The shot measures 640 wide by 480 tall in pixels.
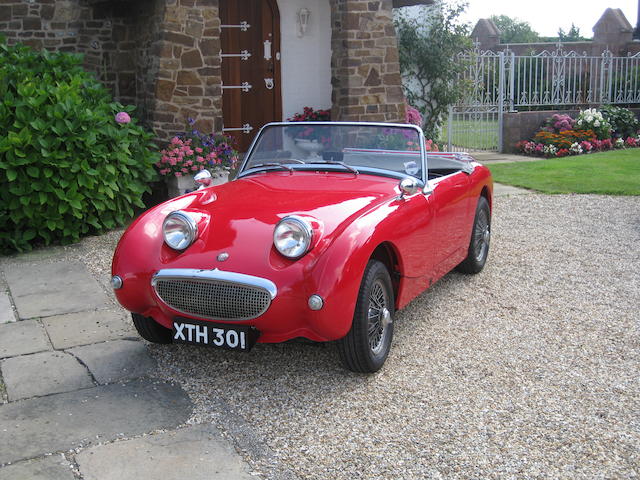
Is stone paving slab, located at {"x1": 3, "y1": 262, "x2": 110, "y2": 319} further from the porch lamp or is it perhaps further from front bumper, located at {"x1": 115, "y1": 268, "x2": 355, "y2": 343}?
the porch lamp

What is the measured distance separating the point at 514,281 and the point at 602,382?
2046 millimetres

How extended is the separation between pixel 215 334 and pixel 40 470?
1091 millimetres

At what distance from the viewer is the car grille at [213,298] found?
3818 mm

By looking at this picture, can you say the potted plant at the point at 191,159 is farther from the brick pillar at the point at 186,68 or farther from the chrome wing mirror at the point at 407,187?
the chrome wing mirror at the point at 407,187

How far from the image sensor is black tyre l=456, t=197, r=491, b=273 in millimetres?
6070

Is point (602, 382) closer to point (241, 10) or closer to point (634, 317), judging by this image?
point (634, 317)

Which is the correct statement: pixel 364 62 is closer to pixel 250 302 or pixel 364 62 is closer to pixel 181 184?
pixel 181 184

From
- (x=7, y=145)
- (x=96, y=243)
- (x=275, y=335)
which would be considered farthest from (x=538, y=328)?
(x=7, y=145)

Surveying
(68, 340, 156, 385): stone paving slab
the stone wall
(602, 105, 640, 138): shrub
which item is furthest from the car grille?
(602, 105, 640, 138): shrub

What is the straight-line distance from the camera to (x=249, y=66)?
10945mm

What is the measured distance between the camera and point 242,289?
3.84m

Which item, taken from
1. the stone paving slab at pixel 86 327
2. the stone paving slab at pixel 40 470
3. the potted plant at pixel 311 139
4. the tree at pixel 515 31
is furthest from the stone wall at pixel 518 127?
the tree at pixel 515 31

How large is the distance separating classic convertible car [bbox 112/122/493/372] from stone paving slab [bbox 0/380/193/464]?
35 cm

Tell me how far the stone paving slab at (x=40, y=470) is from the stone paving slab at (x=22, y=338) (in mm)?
1491
